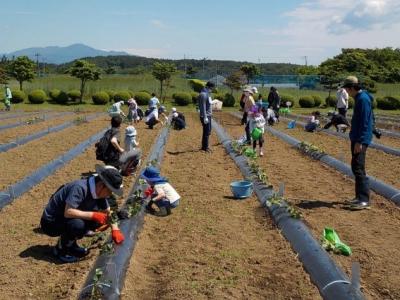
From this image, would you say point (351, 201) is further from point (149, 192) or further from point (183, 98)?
point (183, 98)

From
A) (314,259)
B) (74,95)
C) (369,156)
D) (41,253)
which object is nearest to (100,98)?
(74,95)

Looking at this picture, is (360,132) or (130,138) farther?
(130,138)

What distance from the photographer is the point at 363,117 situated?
671cm

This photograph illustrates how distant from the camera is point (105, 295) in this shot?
13.0ft

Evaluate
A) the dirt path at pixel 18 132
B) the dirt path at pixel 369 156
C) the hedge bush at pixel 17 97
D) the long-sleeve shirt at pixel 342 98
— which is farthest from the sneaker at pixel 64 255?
the hedge bush at pixel 17 97

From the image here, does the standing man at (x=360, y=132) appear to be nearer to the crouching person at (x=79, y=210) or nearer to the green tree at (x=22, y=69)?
the crouching person at (x=79, y=210)

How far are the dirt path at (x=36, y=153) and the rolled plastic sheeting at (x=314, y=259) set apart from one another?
4720 mm

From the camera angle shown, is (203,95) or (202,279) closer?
(202,279)

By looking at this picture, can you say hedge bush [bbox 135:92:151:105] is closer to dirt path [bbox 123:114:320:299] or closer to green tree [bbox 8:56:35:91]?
green tree [bbox 8:56:35:91]

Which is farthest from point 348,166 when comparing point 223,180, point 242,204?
point 242,204

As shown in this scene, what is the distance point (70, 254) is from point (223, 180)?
14.6ft

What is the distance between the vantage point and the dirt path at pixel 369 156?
943 centimetres

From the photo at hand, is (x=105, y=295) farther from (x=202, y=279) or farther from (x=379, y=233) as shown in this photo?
(x=379, y=233)

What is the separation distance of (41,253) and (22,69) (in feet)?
118
